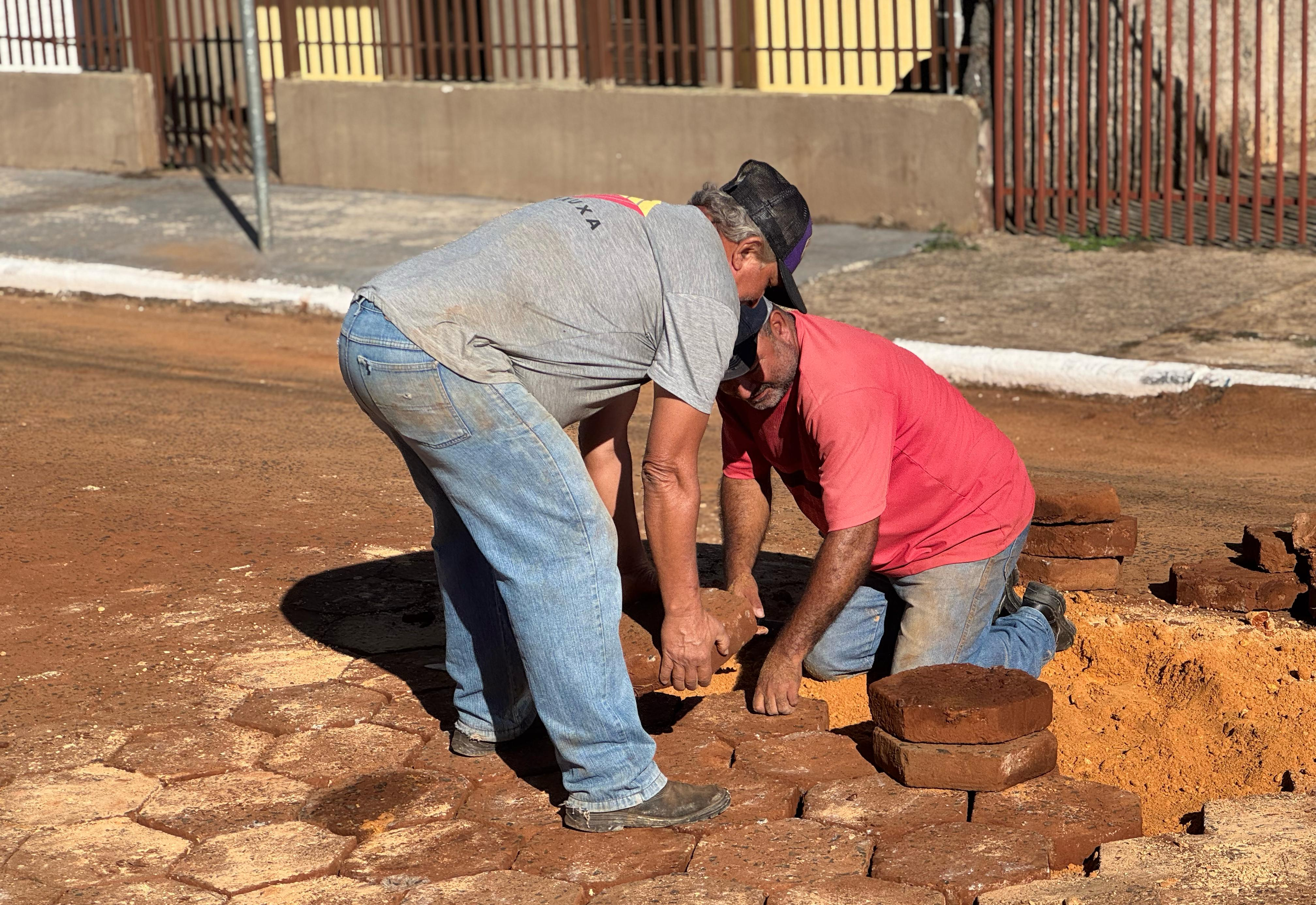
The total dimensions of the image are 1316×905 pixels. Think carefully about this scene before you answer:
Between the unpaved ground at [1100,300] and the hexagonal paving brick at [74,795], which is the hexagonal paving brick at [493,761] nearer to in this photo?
the hexagonal paving brick at [74,795]

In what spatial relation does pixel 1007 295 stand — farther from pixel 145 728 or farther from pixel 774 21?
pixel 145 728

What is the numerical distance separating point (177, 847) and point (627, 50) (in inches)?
374

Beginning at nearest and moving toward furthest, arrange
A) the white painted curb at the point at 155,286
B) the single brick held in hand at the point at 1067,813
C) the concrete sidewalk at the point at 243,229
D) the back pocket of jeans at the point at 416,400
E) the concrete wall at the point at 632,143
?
the back pocket of jeans at the point at 416,400 < the single brick held in hand at the point at 1067,813 < the white painted curb at the point at 155,286 < the concrete sidewalk at the point at 243,229 < the concrete wall at the point at 632,143

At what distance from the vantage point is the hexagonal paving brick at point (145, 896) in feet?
10.4

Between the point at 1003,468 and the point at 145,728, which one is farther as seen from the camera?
the point at 1003,468

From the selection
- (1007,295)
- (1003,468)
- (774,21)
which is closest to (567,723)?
(1003,468)

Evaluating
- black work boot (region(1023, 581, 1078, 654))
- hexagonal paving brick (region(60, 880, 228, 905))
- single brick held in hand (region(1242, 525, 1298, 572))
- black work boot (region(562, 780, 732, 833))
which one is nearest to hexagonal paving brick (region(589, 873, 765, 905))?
black work boot (region(562, 780, 732, 833))

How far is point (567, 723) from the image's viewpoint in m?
3.33

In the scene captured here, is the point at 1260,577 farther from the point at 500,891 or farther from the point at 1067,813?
the point at 500,891

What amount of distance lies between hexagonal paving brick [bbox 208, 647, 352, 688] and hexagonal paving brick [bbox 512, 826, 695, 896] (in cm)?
112

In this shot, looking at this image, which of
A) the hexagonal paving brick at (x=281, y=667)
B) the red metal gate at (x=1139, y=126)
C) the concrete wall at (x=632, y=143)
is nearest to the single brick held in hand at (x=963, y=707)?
the hexagonal paving brick at (x=281, y=667)

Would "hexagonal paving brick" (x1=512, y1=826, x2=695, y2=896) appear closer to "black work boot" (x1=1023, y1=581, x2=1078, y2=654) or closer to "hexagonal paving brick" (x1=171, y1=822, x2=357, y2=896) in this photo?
"hexagonal paving brick" (x1=171, y1=822, x2=357, y2=896)

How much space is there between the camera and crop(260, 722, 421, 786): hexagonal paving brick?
3.76 m

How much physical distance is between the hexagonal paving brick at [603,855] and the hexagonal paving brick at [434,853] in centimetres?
6
